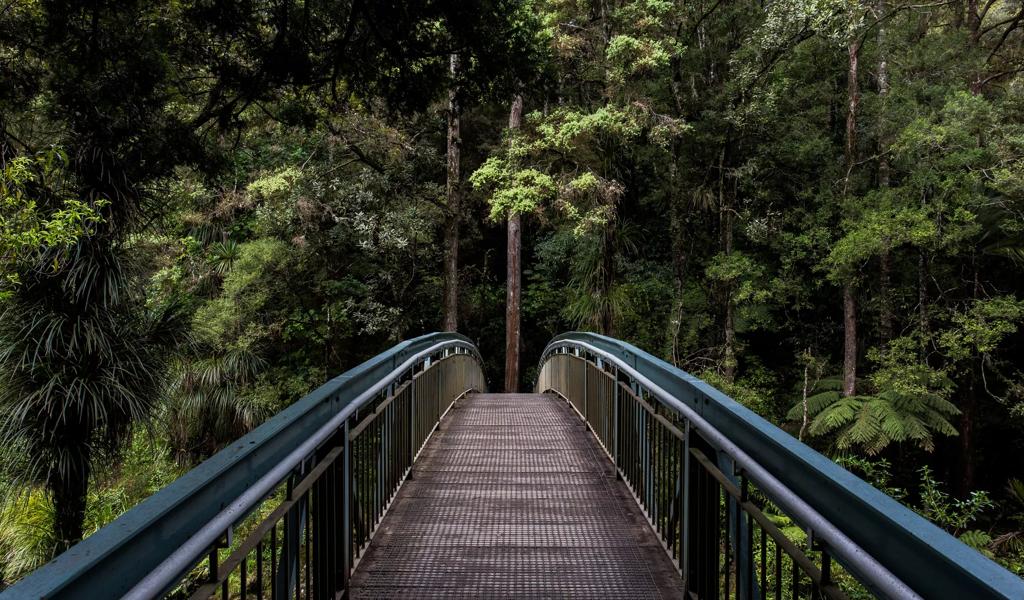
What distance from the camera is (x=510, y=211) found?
1522cm

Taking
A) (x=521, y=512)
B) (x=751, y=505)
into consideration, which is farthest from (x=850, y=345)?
(x=751, y=505)

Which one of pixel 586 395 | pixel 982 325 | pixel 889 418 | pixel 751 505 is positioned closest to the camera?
pixel 751 505

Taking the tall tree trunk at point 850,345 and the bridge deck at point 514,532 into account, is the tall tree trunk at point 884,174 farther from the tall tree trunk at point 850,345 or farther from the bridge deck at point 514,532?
the bridge deck at point 514,532

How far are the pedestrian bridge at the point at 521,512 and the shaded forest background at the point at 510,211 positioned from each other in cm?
314

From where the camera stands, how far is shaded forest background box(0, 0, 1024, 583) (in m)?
6.80

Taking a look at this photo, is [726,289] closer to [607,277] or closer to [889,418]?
[607,277]

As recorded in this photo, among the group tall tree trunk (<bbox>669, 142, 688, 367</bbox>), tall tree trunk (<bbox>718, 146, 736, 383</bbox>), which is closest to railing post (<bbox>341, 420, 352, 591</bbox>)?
tall tree trunk (<bbox>718, 146, 736, 383</bbox>)

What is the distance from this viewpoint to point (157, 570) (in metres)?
1.56

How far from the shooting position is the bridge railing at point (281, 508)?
57.9 inches

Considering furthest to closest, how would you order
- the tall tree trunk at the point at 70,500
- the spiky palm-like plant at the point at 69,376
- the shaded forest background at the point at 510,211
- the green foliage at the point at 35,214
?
the tall tree trunk at the point at 70,500
the spiky palm-like plant at the point at 69,376
the shaded forest background at the point at 510,211
the green foliage at the point at 35,214

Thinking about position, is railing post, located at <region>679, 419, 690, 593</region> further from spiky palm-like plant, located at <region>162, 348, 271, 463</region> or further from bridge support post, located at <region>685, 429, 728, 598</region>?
spiky palm-like plant, located at <region>162, 348, 271, 463</region>

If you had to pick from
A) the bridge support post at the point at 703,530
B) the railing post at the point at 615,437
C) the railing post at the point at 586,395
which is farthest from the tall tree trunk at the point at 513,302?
the bridge support post at the point at 703,530

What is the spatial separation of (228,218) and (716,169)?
13.4 meters

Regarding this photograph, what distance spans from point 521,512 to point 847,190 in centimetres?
1306
